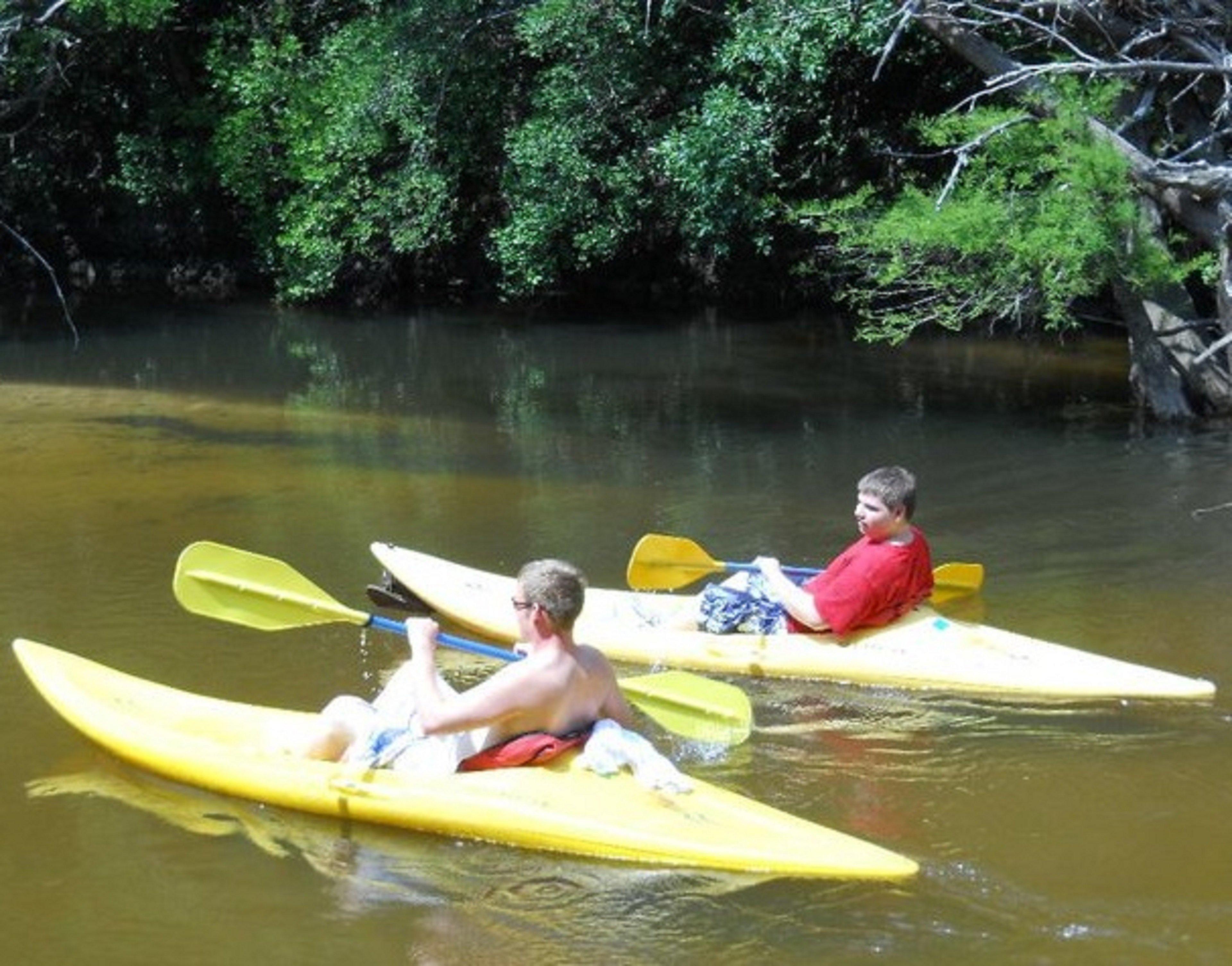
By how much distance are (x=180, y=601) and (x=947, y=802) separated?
288 centimetres

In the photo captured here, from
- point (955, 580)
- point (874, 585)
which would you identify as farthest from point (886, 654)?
point (955, 580)

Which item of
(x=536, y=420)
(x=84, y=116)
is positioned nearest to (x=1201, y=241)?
(x=536, y=420)

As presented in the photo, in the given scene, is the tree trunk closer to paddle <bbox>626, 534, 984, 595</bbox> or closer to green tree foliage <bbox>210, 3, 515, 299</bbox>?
paddle <bbox>626, 534, 984, 595</bbox>

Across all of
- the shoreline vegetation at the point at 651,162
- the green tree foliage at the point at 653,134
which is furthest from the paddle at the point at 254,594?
the green tree foliage at the point at 653,134

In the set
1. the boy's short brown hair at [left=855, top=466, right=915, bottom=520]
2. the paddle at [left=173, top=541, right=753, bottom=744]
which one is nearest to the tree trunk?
the boy's short brown hair at [left=855, top=466, right=915, bottom=520]

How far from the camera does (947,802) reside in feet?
19.6

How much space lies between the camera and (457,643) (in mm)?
6445

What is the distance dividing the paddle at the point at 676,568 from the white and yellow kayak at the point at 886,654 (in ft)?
0.39

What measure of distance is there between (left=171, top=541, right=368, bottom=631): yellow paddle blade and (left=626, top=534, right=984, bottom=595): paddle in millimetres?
1659

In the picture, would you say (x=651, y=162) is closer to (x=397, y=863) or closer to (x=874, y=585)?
(x=874, y=585)

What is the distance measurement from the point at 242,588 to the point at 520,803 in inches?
75.3

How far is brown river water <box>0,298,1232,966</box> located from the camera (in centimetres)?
510

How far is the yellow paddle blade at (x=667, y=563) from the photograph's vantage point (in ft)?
26.8

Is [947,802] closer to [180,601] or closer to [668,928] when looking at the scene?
[668,928]
